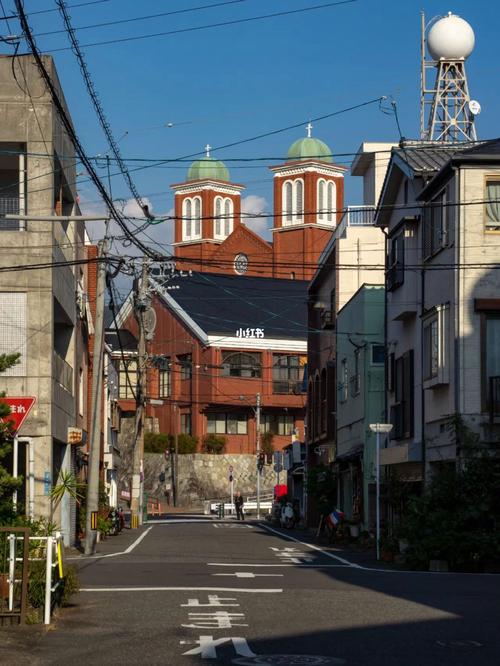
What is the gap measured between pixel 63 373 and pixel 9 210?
17.2 feet

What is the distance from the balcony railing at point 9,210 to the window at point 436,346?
427 inches

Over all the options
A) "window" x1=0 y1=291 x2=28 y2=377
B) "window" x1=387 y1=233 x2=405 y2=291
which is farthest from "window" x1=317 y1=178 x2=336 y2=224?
"window" x1=0 y1=291 x2=28 y2=377

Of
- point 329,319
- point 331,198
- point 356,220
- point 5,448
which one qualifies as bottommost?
point 5,448

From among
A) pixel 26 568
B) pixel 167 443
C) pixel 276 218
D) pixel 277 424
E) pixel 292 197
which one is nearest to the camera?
pixel 26 568

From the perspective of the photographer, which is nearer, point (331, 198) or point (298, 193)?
point (298, 193)

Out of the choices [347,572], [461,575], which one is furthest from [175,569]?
[461,575]

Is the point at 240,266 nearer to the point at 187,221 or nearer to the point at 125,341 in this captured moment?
the point at 187,221

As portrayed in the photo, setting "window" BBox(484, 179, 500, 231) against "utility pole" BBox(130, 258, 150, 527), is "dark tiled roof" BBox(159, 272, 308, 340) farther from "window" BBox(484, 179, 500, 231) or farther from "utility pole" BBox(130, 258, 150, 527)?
"window" BBox(484, 179, 500, 231)

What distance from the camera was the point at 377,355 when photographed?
41.8 meters

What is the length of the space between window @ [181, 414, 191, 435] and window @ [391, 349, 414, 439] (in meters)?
54.0

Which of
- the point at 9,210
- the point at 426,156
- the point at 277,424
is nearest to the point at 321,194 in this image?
the point at 277,424

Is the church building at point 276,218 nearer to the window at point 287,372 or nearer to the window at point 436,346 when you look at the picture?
the window at point 287,372

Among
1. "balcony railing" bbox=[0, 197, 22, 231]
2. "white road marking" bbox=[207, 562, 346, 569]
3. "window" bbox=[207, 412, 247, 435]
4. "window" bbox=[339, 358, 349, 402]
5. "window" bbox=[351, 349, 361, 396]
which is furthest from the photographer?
"window" bbox=[207, 412, 247, 435]

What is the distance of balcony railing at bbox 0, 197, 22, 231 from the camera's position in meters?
33.4
